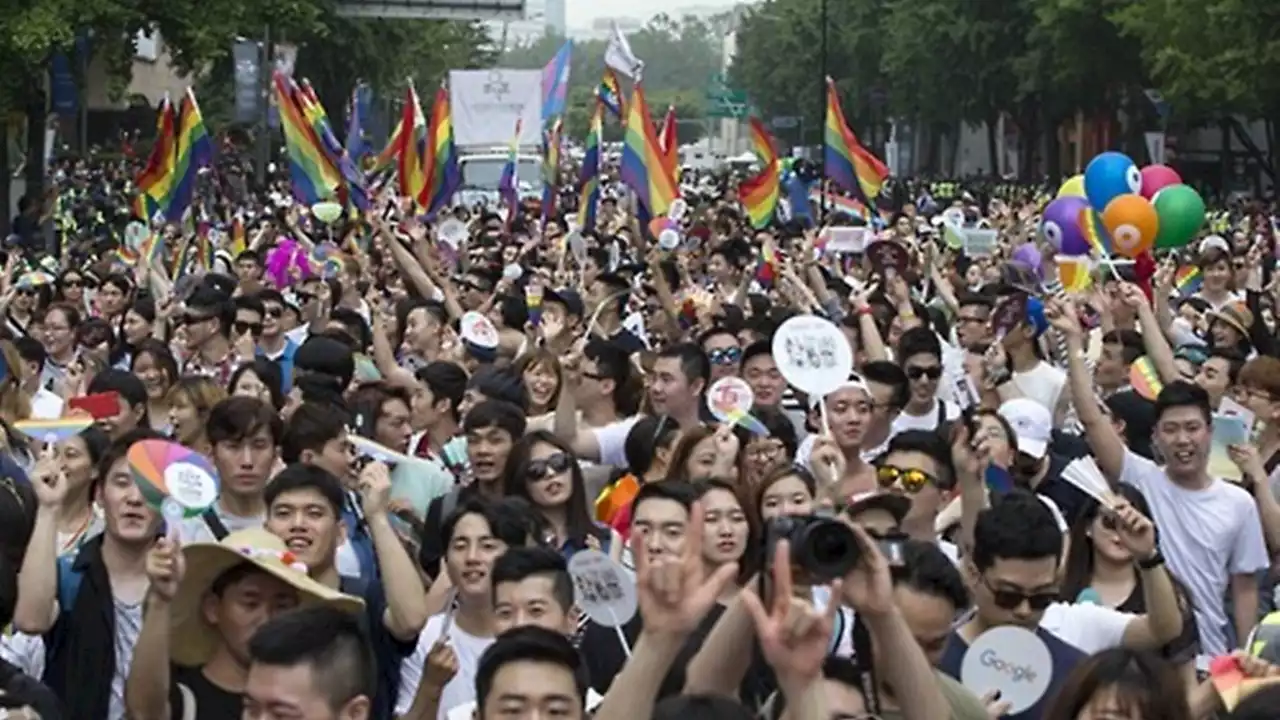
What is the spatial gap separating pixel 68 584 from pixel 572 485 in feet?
6.02

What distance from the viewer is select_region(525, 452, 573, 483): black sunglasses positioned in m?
7.97

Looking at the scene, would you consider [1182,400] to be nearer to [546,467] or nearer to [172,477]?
[546,467]

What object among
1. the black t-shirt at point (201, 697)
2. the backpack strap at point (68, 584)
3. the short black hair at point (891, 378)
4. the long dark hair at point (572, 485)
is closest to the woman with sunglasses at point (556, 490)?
the long dark hair at point (572, 485)

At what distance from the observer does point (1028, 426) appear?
8930 mm

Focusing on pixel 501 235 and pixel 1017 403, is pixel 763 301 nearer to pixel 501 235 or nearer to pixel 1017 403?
pixel 1017 403

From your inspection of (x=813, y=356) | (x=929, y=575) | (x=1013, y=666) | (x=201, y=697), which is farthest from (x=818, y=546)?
(x=813, y=356)

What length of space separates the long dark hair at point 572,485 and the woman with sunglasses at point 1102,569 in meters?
1.57

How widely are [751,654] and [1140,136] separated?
61.5m

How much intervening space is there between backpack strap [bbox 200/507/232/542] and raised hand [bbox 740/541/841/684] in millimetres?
2479

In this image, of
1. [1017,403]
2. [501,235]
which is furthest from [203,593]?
[501,235]

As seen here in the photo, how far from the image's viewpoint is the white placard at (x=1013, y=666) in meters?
5.39

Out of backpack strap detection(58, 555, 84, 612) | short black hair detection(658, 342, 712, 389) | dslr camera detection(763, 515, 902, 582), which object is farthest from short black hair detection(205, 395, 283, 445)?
dslr camera detection(763, 515, 902, 582)

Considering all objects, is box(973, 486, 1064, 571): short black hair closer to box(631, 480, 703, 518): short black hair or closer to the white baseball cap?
box(631, 480, 703, 518): short black hair

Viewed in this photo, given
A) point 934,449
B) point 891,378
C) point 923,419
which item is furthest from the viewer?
point 923,419
